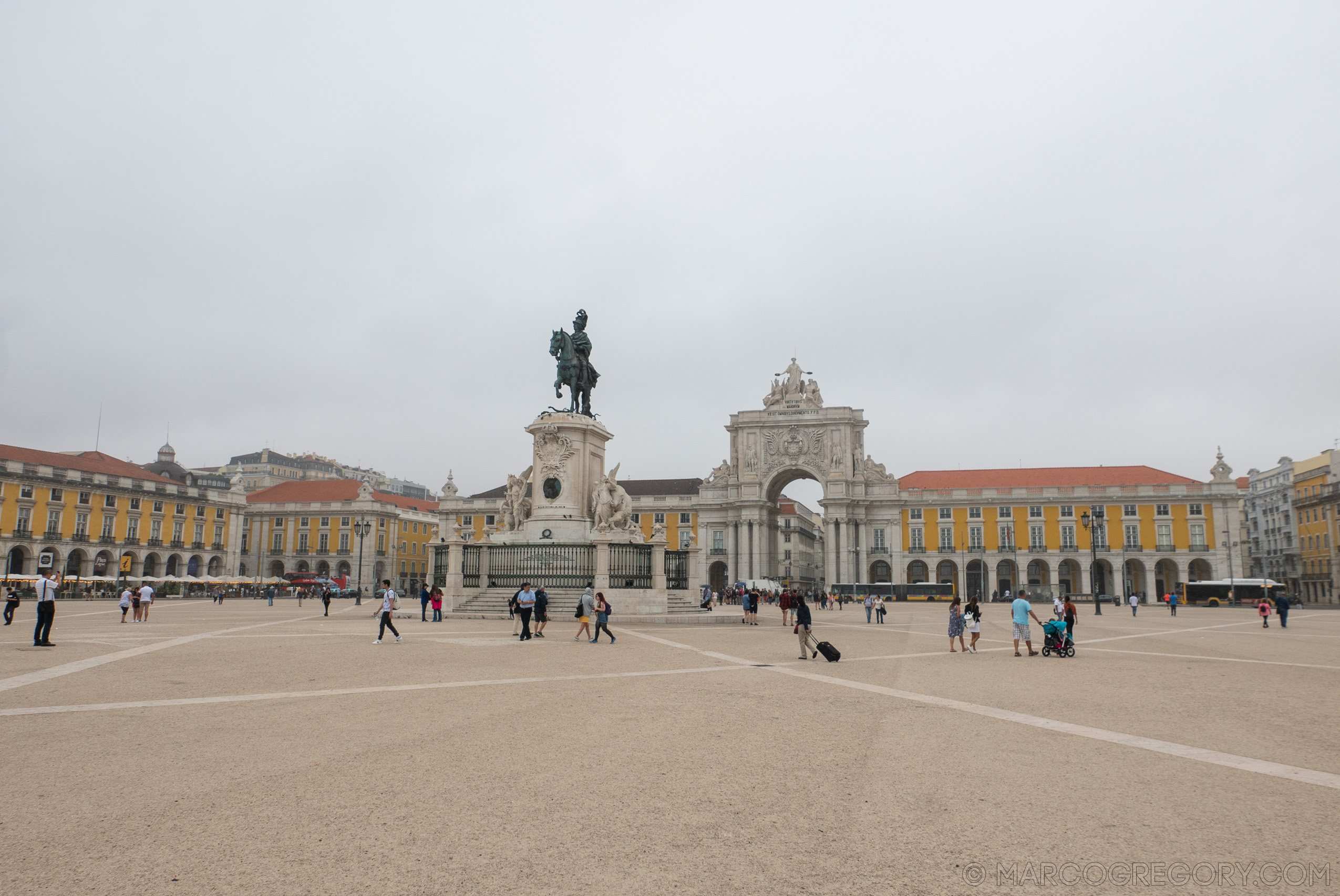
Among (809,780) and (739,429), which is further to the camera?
(739,429)

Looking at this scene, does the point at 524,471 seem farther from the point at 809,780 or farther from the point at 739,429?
the point at 739,429

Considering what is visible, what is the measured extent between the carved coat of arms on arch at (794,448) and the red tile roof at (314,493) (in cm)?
3985

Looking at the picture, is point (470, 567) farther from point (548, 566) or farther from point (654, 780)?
point (654, 780)

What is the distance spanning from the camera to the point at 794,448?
81.7m

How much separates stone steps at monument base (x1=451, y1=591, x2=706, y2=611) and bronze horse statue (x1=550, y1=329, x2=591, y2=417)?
559cm

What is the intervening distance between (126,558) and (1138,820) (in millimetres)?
52334

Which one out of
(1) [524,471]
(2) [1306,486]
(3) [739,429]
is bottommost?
(1) [524,471]

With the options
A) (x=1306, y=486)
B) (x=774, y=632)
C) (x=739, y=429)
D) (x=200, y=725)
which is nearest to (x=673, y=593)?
(x=774, y=632)

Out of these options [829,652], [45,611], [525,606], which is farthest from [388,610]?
[829,652]

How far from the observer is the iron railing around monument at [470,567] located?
1036 inches

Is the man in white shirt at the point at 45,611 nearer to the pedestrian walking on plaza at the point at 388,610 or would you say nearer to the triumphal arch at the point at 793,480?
the pedestrian walking on plaza at the point at 388,610

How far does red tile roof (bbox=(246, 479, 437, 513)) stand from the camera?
8806cm

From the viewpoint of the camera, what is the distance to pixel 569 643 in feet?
56.1

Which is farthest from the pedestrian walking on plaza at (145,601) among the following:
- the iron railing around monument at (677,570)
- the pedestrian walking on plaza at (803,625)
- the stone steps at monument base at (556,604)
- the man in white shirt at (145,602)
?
the pedestrian walking on plaza at (803,625)
